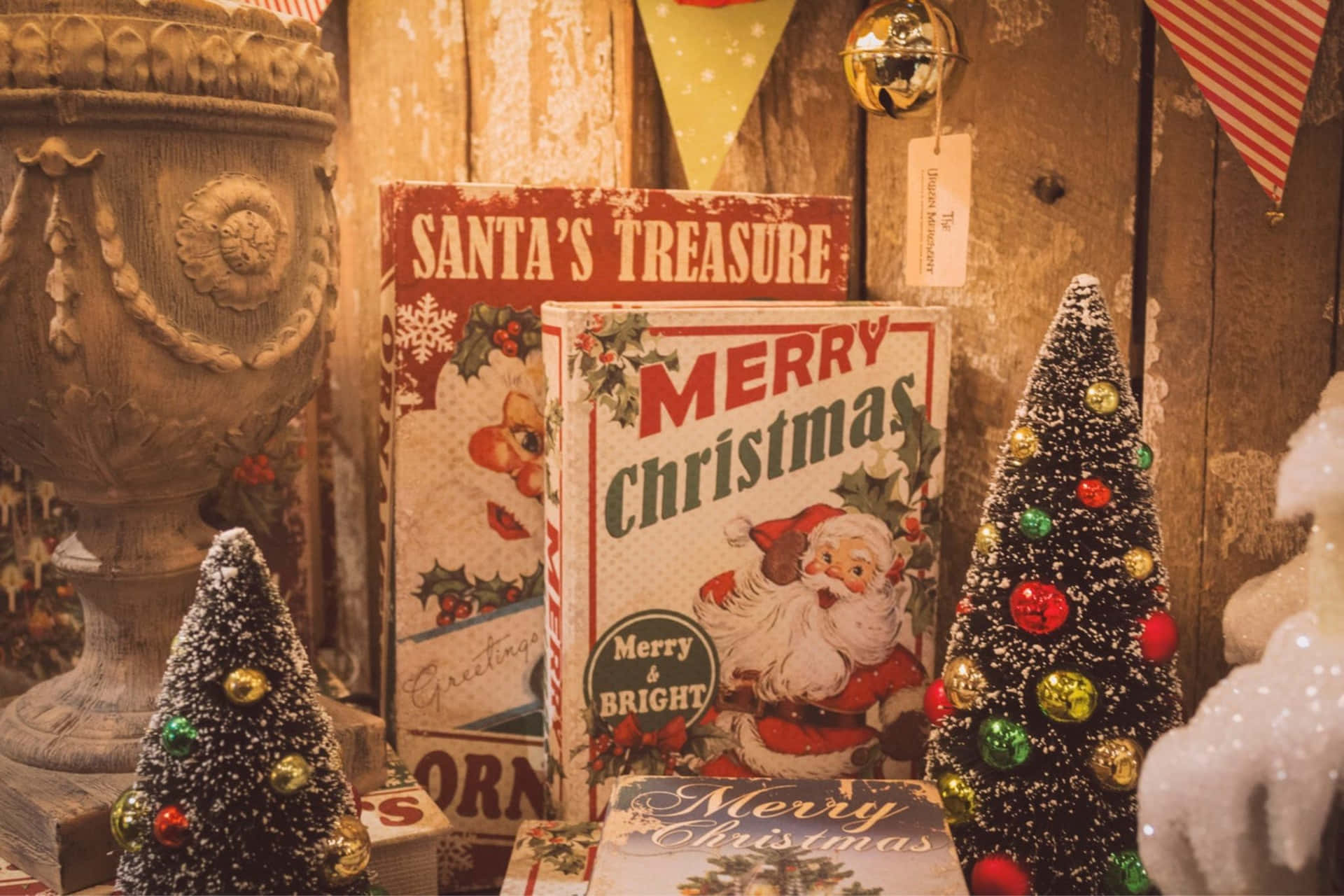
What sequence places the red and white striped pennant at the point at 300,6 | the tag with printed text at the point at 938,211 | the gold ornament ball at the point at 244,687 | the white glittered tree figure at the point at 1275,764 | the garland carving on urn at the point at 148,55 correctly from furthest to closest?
the red and white striped pennant at the point at 300,6 < the tag with printed text at the point at 938,211 < the garland carving on urn at the point at 148,55 < the gold ornament ball at the point at 244,687 < the white glittered tree figure at the point at 1275,764

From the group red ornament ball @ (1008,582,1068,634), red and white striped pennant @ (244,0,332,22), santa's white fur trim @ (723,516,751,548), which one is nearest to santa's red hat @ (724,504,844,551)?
santa's white fur trim @ (723,516,751,548)

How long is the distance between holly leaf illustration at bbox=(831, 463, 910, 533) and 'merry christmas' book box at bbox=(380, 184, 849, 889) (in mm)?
205

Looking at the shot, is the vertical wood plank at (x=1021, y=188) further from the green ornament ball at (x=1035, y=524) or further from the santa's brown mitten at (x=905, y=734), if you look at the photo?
the green ornament ball at (x=1035, y=524)

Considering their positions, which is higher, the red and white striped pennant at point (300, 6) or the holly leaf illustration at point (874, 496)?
the red and white striped pennant at point (300, 6)

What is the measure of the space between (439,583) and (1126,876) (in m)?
0.67

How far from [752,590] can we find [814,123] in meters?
0.52

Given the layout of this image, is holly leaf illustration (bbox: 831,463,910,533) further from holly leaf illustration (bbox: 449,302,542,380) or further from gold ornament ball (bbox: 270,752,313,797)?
gold ornament ball (bbox: 270,752,313,797)

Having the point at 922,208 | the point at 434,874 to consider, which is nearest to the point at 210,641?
the point at 434,874

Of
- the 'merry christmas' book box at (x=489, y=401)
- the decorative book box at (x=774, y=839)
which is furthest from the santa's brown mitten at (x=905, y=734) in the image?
the 'merry christmas' book box at (x=489, y=401)

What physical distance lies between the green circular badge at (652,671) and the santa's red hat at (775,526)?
9 centimetres

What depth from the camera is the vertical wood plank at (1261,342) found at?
1045mm

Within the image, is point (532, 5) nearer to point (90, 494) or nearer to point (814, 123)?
point (814, 123)

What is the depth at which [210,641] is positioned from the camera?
77 centimetres

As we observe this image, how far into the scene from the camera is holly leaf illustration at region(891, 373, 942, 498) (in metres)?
1.13
